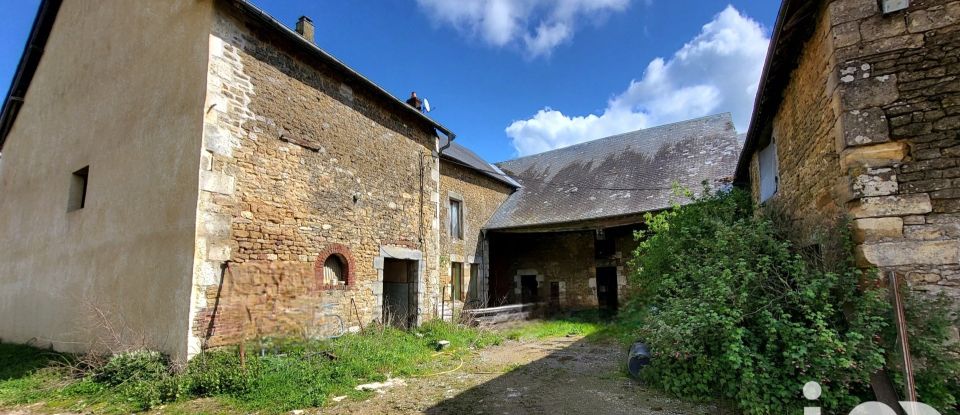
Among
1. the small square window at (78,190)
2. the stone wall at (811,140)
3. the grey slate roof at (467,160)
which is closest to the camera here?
the stone wall at (811,140)

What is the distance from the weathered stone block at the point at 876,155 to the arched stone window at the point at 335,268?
6845mm

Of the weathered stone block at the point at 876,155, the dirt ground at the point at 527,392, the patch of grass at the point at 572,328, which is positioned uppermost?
the weathered stone block at the point at 876,155

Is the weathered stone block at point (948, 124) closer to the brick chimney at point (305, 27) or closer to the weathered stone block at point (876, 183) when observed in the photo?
the weathered stone block at point (876, 183)

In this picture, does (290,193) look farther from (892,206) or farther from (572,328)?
(572,328)

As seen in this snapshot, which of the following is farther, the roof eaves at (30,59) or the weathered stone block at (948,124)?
the roof eaves at (30,59)

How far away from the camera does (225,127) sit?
19.9ft

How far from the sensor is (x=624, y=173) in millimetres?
13492

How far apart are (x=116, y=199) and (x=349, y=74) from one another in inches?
164

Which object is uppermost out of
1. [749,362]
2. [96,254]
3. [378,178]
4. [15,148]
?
[15,148]

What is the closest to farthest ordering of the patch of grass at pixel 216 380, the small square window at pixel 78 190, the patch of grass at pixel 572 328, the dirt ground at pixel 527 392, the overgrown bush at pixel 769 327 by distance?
the overgrown bush at pixel 769 327 < the dirt ground at pixel 527 392 < the patch of grass at pixel 216 380 < the small square window at pixel 78 190 < the patch of grass at pixel 572 328

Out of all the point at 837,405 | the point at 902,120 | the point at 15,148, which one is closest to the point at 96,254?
the point at 15,148

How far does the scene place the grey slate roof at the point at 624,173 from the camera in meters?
11.8

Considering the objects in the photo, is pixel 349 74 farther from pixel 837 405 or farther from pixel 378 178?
pixel 837 405

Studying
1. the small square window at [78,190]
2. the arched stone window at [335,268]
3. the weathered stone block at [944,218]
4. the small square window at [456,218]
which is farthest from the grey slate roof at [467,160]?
the weathered stone block at [944,218]
